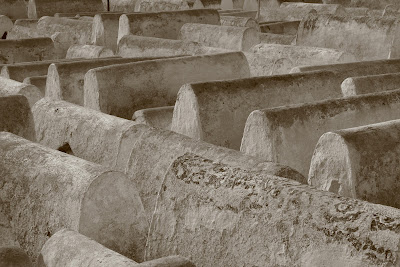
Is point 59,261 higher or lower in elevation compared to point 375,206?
lower

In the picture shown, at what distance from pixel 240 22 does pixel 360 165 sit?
7124mm

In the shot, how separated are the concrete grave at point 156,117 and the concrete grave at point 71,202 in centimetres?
212

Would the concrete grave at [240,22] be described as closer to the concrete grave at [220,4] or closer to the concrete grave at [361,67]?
the concrete grave at [361,67]

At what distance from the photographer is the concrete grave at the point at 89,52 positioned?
9320mm

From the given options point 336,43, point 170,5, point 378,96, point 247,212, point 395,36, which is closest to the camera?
point 247,212

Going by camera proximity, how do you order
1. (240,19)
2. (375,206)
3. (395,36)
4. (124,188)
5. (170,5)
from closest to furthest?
(375,206) < (124,188) < (395,36) < (240,19) < (170,5)

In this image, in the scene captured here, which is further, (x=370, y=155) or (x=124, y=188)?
(x=370, y=155)

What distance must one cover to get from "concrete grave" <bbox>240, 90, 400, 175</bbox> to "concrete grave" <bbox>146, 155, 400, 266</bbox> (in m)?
1.51

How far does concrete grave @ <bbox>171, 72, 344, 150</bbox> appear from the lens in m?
5.76

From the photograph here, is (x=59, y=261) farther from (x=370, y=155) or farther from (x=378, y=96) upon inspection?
(x=378, y=96)

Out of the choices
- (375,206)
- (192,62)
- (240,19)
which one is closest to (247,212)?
(375,206)

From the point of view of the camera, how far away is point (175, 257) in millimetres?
3039

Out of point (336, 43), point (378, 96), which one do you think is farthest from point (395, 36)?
point (378, 96)

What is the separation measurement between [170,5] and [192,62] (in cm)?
609
